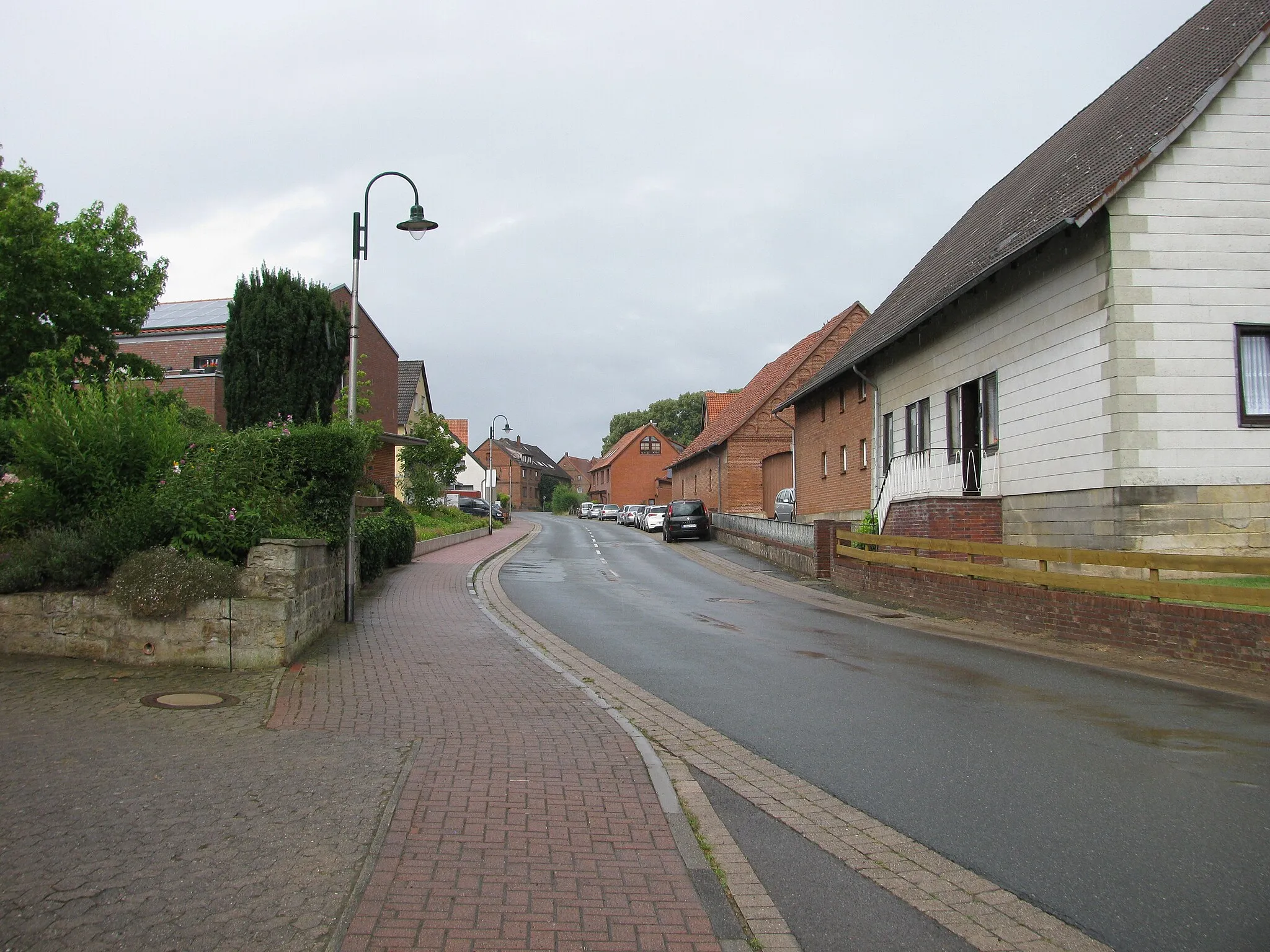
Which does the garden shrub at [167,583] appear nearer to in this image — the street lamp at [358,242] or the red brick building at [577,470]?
the street lamp at [358,242]

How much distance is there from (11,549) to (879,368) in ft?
69.1

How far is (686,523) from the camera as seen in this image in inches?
1574

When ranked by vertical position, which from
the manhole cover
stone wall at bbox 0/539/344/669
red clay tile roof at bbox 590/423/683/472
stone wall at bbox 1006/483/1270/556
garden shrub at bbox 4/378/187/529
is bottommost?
the manhole cover

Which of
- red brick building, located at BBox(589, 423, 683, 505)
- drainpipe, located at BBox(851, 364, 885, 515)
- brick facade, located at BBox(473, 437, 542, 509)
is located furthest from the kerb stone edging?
brick facade, located at BBox(473, 437, 542, 509)

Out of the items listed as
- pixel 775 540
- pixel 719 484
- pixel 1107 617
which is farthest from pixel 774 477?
pixel 1107 617

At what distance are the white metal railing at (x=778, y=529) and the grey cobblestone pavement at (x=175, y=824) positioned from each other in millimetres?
18634

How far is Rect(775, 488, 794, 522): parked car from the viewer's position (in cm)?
3744

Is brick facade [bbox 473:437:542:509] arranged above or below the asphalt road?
above

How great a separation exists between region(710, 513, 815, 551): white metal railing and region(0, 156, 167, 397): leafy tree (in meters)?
19.0

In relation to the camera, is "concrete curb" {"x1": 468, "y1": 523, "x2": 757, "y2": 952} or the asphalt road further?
the asphalt road

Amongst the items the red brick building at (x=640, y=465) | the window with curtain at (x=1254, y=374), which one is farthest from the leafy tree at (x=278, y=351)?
the red brick building at (x=640, y=465)

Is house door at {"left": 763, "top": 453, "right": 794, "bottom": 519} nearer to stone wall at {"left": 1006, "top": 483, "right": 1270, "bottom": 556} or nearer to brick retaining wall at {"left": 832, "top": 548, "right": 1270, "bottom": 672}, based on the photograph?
brick retaining wall at {"left": 832, "top": 548, "right": 1270, "bottom": 672}

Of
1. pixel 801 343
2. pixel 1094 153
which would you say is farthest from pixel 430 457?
pixel 1094 153

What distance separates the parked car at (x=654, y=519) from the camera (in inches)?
2025
